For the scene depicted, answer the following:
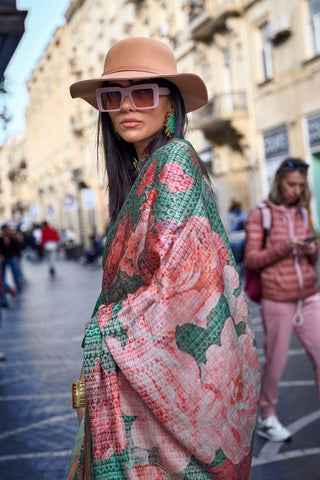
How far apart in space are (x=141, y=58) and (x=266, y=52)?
69.3ft

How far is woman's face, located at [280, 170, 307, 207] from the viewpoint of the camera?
4.56m

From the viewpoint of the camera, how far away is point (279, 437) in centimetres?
453

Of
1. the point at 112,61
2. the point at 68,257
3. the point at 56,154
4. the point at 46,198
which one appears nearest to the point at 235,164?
the point at 68,257

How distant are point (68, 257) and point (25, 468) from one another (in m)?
33.0

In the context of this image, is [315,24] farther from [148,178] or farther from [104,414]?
[104,414]

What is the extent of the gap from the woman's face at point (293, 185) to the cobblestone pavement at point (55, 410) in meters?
1.56

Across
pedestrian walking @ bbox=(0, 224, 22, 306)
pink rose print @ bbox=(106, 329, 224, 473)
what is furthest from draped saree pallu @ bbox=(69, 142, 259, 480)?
pedestrian walking @ bbox=(0, 224, 22, 306)

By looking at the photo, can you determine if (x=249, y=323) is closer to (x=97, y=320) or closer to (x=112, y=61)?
(x=97, y=320)

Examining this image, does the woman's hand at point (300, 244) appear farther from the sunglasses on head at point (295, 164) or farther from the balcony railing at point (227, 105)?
the balcony railing at point (227, 105)

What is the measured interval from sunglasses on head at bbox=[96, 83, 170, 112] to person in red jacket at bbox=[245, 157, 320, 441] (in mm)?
2514

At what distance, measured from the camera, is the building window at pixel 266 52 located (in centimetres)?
2198

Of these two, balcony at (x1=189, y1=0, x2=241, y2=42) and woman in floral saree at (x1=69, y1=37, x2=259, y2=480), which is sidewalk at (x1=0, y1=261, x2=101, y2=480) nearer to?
woman in floral saree at (x1=69, y1=37, x2=259, y2=480)

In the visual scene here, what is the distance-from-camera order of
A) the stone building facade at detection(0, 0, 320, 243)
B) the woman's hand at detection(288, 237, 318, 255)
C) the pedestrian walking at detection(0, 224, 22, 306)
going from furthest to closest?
the stone building facade at detection(0, 0, 320, 243)
the pedestrian walking at detection(0, 224, 22, 306)
the woman's hand at detection(288, 237, 318, 255)

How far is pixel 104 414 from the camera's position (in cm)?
188
